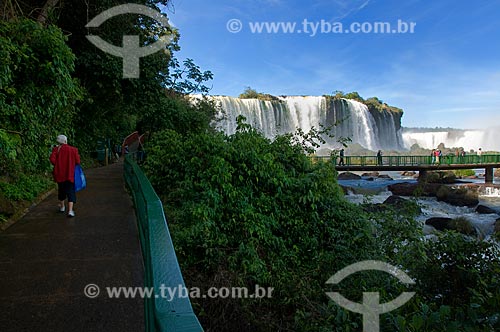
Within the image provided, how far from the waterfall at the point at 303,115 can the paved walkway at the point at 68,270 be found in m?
24.7

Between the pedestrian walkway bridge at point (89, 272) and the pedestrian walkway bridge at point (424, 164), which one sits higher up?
the pedestrian walkway bridge at point (424, 164)

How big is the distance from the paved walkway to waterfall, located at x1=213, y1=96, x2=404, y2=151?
24.7 metres

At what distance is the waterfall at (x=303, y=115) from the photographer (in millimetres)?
31688

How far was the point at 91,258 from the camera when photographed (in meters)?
3.81

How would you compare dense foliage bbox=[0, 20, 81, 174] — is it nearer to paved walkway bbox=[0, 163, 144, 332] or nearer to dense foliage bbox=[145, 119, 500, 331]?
paved walkway bbox=[0, 163, 144, 332]

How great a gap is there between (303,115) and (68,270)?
37.5 meters

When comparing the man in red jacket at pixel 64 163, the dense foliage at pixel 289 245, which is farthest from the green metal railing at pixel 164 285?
the man in red jacket at pixel 64 163

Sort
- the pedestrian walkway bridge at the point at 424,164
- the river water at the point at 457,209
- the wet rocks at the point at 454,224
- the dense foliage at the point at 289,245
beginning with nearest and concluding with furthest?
the dense foliage at the point at 289,245 → the wet rocks at the point at 454,224 → the river water at the point at 457,209 → the pedestrian walkway bridge at the point at 424,164

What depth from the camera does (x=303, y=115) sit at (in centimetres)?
3916

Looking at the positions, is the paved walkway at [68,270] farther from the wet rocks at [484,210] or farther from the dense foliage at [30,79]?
the wet rocks at [484,210]

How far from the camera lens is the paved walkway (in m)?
2.60

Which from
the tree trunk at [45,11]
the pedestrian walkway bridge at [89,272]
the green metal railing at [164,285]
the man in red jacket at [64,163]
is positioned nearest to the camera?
the green metal railing at [164,285]

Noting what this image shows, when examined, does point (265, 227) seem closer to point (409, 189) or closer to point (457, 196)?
point (457, 196)

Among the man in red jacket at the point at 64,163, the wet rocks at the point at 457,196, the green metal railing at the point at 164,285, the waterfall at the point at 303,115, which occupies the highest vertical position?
the waterfall at the point at 303,115
